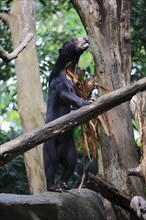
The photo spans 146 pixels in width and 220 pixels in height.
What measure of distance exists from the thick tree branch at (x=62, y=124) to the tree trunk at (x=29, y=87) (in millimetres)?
2851

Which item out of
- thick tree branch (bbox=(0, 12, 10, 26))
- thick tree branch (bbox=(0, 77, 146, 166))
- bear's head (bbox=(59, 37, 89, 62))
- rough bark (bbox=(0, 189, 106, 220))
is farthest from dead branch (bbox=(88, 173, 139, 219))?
thick tree branch (bbox=(0, 12, 10, 26))

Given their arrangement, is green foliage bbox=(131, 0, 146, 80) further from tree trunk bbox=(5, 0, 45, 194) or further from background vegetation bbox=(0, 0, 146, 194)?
tree trunk bbox=(5, 0, 45, 194)

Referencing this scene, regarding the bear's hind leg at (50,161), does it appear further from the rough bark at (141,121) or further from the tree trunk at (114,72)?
the rough bark at (141,121)

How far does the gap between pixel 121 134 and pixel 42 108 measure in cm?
→ 173

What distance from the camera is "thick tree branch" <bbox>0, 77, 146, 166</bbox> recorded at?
10.3ft

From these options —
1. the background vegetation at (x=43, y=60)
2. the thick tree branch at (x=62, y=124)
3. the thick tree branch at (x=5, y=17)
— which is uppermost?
the thick tree branch at (x=62, y=124)

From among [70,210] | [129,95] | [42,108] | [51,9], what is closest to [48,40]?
[51,9]

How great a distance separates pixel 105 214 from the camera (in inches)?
207

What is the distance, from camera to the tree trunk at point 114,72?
478 centimetres

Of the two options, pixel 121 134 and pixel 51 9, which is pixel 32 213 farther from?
pixel 51 9

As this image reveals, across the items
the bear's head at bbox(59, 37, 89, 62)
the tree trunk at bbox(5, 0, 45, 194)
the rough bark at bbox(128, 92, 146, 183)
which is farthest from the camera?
the tree trunk at bbox(5, 0, 45, 194)

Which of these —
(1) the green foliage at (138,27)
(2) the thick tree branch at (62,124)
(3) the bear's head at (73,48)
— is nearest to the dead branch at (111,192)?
(2) the thick tree branch at (62,124)

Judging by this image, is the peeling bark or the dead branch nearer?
the dead branch

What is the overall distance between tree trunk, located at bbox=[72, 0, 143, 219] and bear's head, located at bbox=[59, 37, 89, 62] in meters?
0.48
